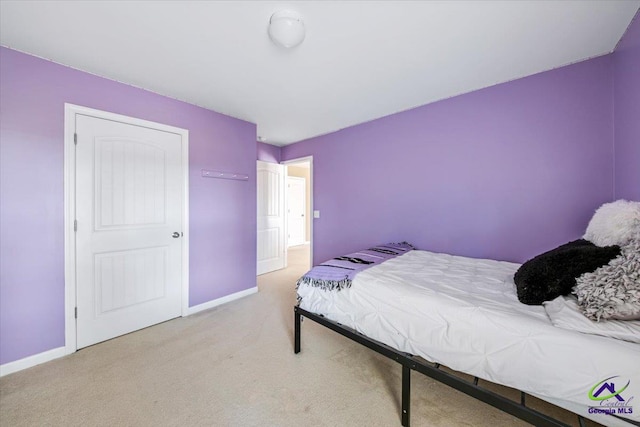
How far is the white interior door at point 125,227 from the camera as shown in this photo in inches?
82.8

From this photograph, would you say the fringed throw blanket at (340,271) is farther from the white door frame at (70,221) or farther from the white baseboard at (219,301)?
the white door frame at (70,221)

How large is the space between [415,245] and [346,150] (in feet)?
5.53

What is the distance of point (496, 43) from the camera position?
1719 millimetres

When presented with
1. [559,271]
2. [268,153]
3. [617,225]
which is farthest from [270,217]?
[617,225]

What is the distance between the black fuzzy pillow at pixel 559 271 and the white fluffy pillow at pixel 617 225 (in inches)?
4.8

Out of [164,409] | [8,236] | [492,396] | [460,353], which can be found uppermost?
[8,236]

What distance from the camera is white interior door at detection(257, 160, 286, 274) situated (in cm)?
426

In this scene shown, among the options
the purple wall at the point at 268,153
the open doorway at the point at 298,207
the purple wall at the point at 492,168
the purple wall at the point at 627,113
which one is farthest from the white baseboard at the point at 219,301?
the purple wall at the point at 627,113

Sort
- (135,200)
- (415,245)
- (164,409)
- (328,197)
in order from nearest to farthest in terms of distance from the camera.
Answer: (164,409), (135,200), (415,245), (328,197)

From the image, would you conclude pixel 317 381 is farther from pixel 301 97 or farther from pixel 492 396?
pixel 301 97

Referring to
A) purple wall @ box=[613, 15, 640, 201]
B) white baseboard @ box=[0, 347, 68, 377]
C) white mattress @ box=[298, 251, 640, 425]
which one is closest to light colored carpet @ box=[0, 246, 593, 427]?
white baseboard @ box=[0, 347, 68, 377]

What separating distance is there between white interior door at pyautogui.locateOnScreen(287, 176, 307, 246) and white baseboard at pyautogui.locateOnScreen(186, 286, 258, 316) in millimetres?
3831

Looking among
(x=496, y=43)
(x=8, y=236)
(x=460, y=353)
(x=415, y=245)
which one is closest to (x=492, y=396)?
(x=460, y=353)

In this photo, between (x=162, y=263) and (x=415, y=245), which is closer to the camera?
(x=162, y=263)
